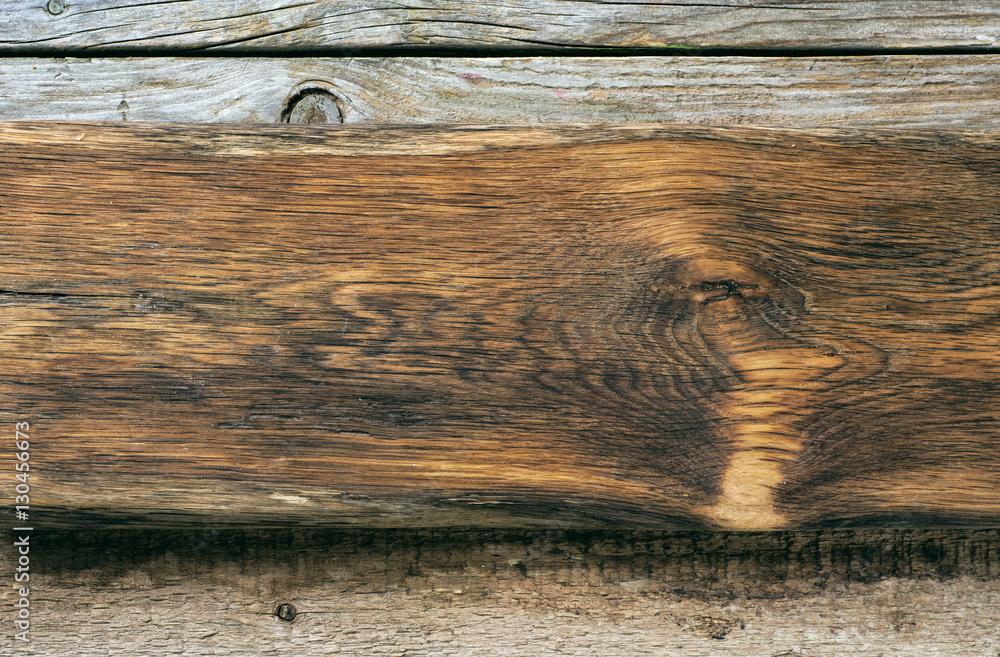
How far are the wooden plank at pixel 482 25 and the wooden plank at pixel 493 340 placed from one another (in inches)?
14.8

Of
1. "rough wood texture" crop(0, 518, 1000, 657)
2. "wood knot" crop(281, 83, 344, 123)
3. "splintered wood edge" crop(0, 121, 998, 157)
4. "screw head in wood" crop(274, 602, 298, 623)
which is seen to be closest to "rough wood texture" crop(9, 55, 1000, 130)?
"wood knot" crop(281, 83, 344, 123)

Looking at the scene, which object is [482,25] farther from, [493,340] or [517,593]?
Result: [517,593]

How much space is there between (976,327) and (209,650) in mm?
1207

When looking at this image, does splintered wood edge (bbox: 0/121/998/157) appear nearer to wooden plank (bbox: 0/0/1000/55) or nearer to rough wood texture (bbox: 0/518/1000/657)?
wooden plank (bbox: 0/0/1000/55)

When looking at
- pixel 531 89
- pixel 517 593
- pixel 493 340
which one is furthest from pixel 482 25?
pixel 517 593

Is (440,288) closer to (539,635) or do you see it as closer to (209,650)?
(539,635)

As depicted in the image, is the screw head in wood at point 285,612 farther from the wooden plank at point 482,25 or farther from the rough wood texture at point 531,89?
the wooden plank at point 482,25

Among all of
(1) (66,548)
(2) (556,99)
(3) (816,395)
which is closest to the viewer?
(3) (816,395)

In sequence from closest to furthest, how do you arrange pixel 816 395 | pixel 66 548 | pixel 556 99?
pixel 816 395, pixel 66 548, pixel 556 99

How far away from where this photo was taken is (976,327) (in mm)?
A: 865

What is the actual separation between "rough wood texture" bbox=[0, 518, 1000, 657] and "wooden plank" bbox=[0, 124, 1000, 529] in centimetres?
Result: 20

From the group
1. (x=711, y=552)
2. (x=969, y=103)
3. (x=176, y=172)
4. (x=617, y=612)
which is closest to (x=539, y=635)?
(x=617, y=612)

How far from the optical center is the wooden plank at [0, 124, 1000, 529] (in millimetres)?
854

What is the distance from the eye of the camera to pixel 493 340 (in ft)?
2.80
